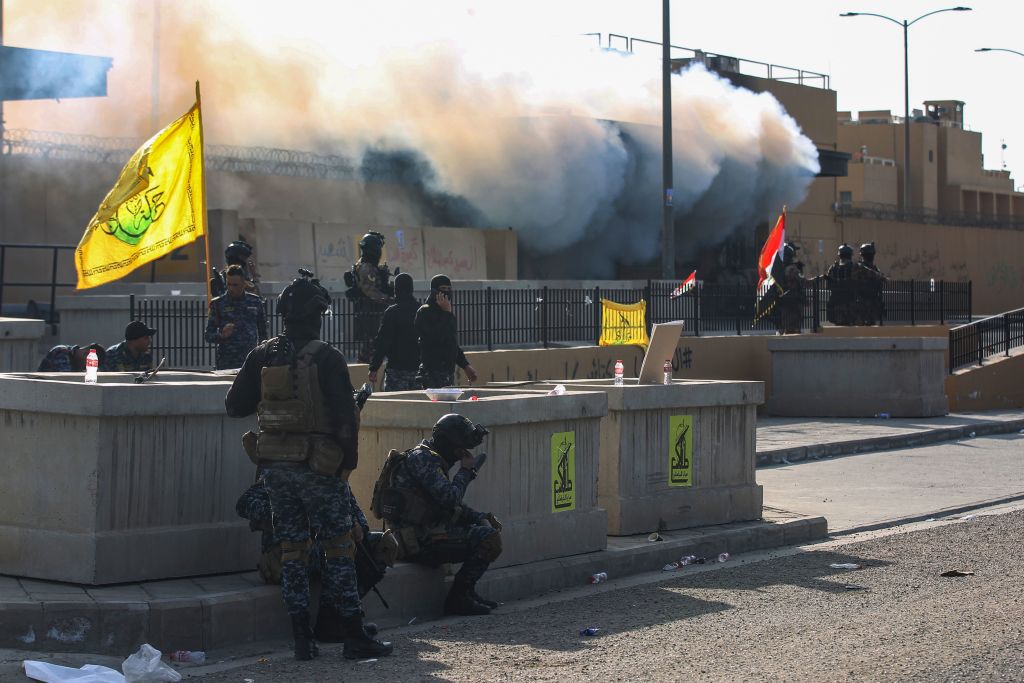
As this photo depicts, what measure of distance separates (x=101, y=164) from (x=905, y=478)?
56.5ft

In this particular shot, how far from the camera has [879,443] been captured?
17.0 m

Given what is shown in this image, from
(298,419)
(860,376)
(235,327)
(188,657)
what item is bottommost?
(188,657)

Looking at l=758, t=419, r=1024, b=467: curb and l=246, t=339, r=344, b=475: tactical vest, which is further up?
l=246, t=339, r=344, b=475: tactical vest

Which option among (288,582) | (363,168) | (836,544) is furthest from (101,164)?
(288,582)

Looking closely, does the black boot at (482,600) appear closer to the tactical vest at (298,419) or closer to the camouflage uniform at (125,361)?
the tactical vest at (298,419)

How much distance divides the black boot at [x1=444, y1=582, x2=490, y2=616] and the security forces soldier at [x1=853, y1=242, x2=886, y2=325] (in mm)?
16828

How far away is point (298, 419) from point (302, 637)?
1033 mm

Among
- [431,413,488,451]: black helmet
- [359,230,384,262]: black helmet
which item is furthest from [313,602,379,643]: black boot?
[359,230,384,262]: black helmet

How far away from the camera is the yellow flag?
32.6 feet

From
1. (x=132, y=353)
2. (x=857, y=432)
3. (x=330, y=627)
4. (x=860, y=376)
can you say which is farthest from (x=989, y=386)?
(x=330, y=627)

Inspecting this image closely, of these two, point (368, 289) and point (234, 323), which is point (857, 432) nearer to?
point (368, 289)

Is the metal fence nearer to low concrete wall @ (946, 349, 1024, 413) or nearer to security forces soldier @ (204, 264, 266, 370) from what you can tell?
low concrete wall @ (946, 349, 1024, 413)

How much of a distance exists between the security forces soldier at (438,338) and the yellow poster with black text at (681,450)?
1889mm

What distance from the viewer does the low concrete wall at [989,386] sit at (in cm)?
2242
